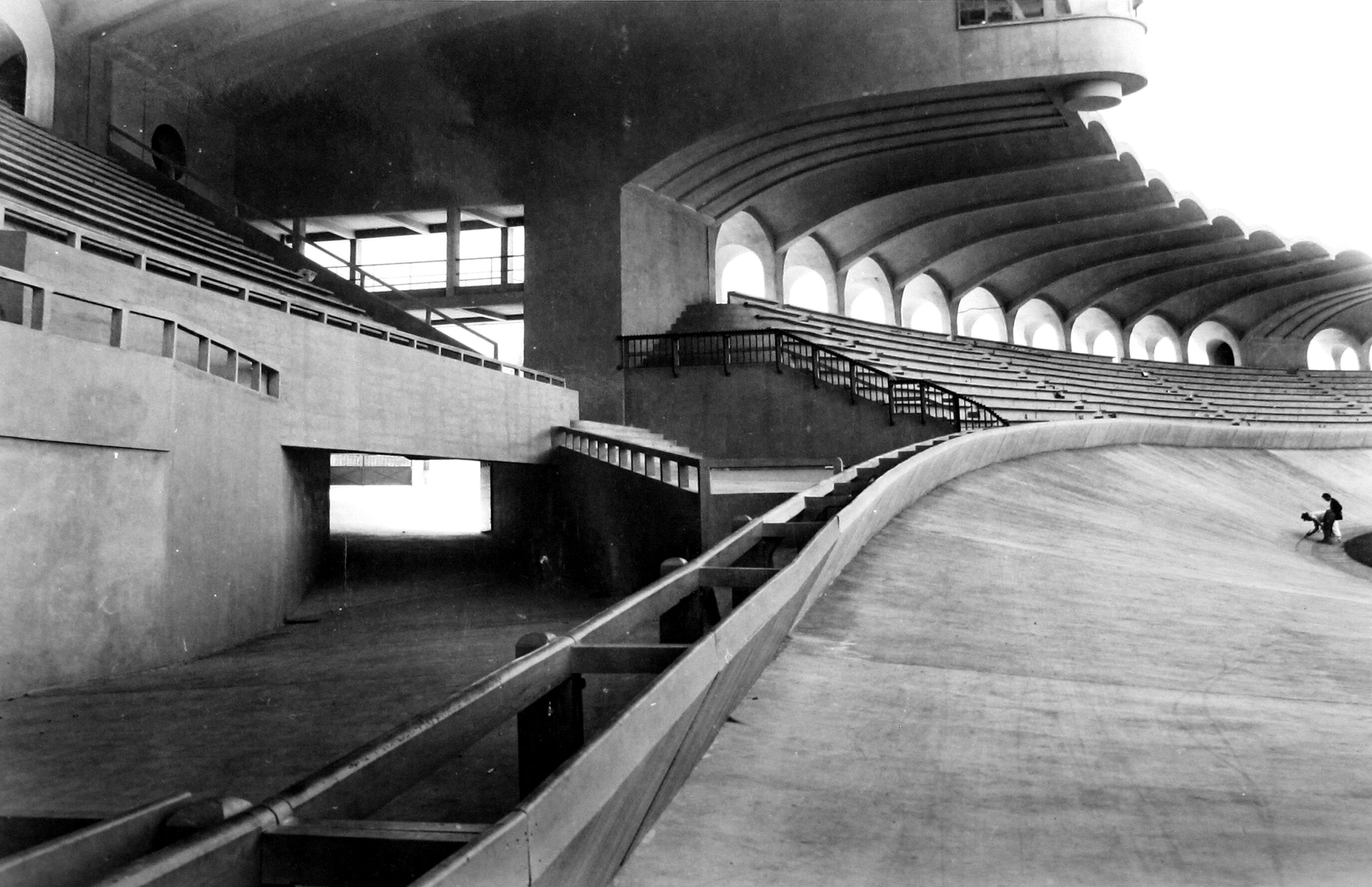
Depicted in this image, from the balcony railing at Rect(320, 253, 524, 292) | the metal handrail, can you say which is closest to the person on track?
the metal handrail

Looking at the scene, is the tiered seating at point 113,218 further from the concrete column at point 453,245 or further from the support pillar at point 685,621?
the support pillar at point 685,621

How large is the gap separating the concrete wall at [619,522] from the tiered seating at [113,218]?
210 inches

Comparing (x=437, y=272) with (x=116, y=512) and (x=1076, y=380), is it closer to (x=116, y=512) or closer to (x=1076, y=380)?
(x=1076, y=380)

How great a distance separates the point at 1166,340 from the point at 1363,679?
47117 millimetres

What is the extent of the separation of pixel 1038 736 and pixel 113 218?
621 inches

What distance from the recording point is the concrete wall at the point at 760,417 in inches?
784

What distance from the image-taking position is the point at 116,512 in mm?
7500

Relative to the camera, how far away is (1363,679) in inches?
183

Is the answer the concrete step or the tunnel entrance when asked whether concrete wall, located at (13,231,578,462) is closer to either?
the concrete step

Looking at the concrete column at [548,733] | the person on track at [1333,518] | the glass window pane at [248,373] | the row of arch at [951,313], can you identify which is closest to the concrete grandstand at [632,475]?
the concrete column at [548,733]

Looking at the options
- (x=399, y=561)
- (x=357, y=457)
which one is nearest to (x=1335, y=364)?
(x=357, y=457)

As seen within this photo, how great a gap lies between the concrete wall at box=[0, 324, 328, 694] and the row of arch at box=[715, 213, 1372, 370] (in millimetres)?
19727

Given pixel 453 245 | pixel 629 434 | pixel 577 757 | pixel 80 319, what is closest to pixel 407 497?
pixel 453 245

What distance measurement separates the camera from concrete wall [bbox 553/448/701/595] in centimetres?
1334
